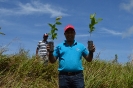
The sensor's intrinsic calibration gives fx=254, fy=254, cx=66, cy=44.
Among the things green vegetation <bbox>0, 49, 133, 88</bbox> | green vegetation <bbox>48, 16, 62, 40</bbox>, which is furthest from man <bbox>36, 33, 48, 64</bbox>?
green vegetation <bbox>48, 16, 62, 40</bbox>

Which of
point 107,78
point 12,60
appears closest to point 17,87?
point 12,60

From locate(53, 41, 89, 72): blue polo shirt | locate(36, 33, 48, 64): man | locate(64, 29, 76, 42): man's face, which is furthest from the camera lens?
locate(36, 33, 48, 64): man

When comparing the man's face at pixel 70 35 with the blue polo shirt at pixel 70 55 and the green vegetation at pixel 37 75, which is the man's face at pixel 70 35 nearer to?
the blue polo shirt at pixel 70 55

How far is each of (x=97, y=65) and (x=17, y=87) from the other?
3796 millimetres

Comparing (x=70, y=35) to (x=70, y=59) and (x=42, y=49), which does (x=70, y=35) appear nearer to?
(x=70, y=59)

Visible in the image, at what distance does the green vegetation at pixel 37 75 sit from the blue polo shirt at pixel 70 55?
250 cm

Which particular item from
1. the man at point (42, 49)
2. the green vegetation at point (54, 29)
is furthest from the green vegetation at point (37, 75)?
the green vegetation at point (54, 29)

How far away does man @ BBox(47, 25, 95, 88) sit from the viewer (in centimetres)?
468

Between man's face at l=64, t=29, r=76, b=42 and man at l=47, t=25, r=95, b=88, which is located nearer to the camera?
man at l=47, t=25, r=95, b=88

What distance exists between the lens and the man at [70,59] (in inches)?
184

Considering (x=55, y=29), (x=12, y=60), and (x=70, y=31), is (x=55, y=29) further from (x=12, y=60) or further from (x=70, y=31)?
(x=12, y=60)

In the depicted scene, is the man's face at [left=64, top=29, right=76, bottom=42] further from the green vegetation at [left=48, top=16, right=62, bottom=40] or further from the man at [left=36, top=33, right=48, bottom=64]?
the man at [left=36, top=33, right=48, bottom=64]

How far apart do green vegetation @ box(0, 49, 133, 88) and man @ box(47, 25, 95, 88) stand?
2469mm

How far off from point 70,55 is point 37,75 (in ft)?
12.6
